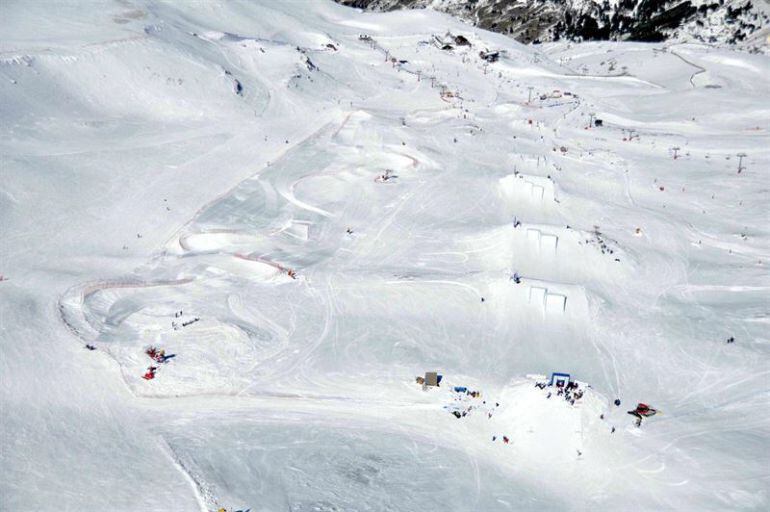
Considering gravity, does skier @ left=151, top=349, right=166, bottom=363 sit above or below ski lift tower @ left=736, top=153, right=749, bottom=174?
below

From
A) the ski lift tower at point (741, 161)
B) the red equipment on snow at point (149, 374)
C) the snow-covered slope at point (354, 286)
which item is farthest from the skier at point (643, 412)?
the ski lift tower at point (741, 161)

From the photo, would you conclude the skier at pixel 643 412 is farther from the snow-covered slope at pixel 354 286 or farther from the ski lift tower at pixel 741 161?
the ski lift tower at pixel 741 161

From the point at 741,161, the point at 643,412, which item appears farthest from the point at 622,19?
the point at 643,412

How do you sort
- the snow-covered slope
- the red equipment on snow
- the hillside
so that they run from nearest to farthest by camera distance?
the snow-covered slope, the red equipment on snow, the hillside

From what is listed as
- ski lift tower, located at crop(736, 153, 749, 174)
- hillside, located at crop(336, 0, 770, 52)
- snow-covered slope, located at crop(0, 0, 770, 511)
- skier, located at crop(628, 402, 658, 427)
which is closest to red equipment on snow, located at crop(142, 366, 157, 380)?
snow-covered slope, located at crop(0, 0, 770, 511)

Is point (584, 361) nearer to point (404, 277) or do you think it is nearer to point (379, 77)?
point (404, 277)

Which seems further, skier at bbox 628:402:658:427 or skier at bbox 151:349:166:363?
skier at bbox 151:349:166:363

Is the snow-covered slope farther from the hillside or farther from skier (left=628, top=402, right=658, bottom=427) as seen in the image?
the hillside

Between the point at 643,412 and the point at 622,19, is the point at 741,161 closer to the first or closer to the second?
the point at 643,412
